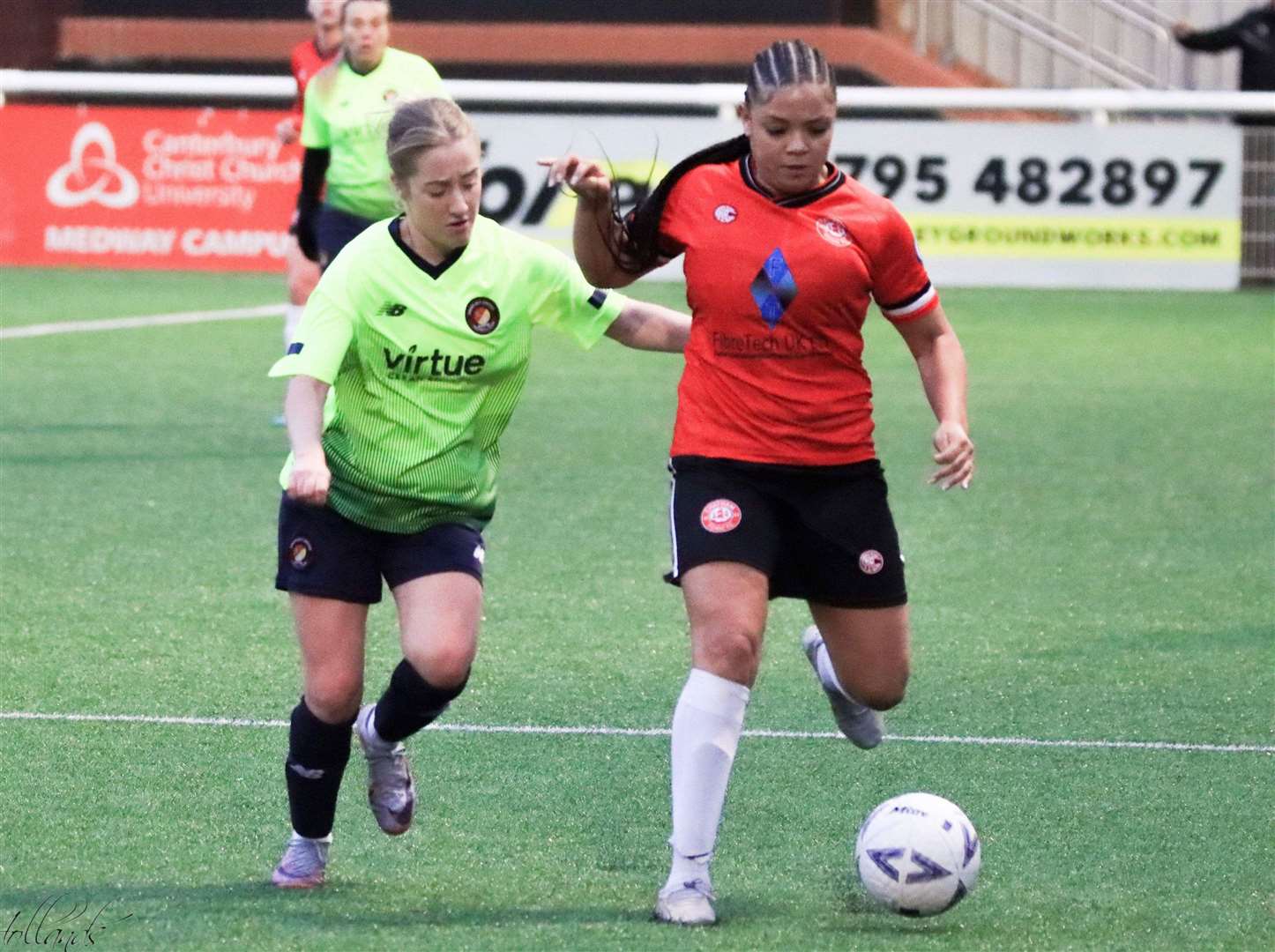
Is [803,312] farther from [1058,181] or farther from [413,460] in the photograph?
[1058,181]

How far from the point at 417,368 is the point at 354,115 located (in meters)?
5.68

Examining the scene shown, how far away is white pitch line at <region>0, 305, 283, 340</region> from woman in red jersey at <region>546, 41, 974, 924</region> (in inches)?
401

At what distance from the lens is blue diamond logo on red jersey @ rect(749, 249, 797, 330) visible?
14.8ft

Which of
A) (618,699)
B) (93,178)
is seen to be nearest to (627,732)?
(618,699)

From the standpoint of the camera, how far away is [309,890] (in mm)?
4473

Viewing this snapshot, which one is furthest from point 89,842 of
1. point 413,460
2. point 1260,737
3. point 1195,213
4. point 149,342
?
point 1195,213

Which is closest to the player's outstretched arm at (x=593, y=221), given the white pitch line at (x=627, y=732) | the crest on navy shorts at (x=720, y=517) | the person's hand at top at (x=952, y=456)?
the crest on navy shorts at (x=720, y=517)

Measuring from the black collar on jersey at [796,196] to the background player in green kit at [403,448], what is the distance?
17.0 inches

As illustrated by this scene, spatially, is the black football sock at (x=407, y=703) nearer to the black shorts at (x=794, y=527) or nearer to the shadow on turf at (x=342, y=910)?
the shadow on turf at (x=342, y=910)

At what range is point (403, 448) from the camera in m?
4.52

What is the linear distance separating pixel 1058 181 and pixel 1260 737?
12.0 metres

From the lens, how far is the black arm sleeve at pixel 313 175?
10.1 m

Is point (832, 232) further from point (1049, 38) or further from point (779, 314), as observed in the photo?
point (1049, 38)

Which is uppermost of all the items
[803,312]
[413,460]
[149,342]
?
[803,312]
